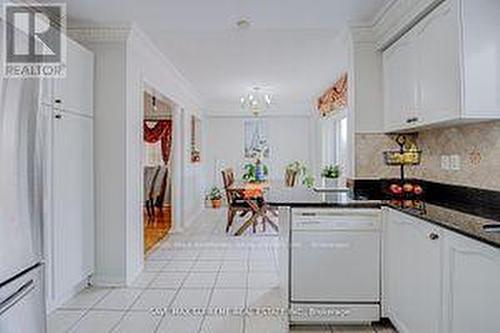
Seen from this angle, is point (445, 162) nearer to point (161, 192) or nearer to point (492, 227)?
point (492, 227)

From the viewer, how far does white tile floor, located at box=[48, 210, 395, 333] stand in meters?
2.90

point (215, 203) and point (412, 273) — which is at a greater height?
point (412, 273)

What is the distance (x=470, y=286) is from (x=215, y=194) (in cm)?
748

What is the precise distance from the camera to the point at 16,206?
1739 mm

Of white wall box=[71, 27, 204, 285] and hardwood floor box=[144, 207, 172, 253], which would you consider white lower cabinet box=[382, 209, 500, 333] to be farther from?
hardwood floor box=[144, 207, 172, 253]

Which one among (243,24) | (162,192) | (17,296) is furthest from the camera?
(162,192)

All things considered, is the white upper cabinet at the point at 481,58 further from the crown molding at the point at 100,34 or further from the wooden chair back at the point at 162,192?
the wooden chair back at the point at 162,192

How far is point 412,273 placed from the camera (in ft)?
7.92

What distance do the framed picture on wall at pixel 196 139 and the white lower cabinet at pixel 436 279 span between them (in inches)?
217

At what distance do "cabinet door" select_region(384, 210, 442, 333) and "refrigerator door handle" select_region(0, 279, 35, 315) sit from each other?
6.46 feet

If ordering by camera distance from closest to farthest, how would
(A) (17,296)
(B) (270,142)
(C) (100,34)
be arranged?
(A) (17,296), (C) (100,34), (B) (270,142)

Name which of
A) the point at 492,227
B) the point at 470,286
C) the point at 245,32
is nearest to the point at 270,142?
the point at 245,32

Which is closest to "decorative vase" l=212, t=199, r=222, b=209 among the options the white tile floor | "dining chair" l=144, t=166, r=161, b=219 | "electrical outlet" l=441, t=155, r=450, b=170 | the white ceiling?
"dining chair" l=144, t=166, r=161, b=219

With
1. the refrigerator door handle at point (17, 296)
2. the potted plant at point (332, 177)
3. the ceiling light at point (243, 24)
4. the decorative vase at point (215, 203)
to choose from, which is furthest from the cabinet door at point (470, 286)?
the decorative vase at point (215, 203)
